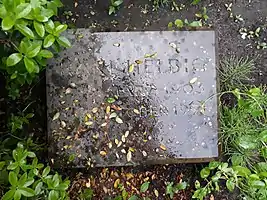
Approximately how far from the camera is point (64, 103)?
6.35 ft

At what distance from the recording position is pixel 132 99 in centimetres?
197

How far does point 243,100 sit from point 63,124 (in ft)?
2.36

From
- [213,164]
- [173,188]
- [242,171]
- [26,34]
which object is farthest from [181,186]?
[26,34]

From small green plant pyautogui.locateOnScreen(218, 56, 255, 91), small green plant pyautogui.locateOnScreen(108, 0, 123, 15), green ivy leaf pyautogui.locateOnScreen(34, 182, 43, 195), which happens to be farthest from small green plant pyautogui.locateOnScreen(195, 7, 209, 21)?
green ivy leaf pyautogui.locateOnScreen(34, 182, 43, 195)

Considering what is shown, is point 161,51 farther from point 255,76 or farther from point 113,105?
point 255,76

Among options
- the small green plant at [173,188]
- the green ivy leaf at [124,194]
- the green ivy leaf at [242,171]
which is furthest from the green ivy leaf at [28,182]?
the green ivy leaf at [242,171]

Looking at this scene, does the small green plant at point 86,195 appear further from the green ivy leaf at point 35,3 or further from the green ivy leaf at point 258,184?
the green ivy leaf at point 35,3

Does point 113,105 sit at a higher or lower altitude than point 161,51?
lower

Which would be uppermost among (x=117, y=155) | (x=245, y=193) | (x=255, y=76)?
(x=255, y=76)

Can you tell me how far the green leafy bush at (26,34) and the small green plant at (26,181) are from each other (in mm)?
279

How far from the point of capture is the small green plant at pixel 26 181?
152 centimetres

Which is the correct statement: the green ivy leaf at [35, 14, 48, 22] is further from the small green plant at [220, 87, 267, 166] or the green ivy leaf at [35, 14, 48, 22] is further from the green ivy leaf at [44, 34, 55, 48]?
the small green plant at [220, 87, 267, 166]

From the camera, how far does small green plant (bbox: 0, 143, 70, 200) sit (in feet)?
4.98

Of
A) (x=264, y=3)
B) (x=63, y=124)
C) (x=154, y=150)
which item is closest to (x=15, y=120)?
(x=63, y=124)
